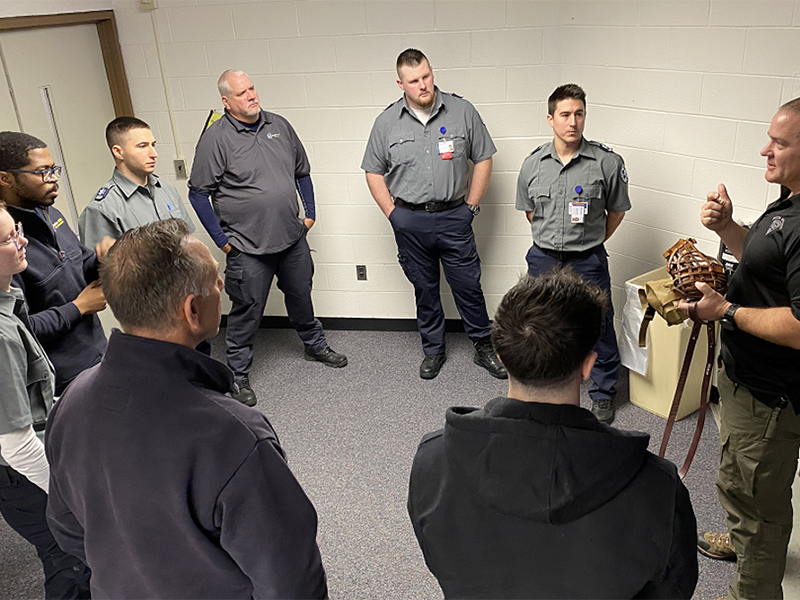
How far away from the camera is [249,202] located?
358 centimetres

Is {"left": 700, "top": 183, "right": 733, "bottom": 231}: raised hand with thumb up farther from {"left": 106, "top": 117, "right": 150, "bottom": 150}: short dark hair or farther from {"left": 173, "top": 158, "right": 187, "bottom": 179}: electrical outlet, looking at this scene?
{"left": 173, "top": 158, "right": 187, "bottom": 179}: electrical outlet

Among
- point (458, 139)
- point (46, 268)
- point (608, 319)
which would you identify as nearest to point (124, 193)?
point (46, 268)

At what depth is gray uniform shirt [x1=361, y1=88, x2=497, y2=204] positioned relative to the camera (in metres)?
3.61

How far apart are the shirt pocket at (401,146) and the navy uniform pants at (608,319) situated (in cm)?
87

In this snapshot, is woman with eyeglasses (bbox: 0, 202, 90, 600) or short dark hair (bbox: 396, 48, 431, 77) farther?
short dark hair (bbox: 396, 48, 431, 77)

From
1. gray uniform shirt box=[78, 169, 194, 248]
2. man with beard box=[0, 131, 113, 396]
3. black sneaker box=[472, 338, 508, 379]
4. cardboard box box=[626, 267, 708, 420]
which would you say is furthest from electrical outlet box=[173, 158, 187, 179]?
cardboard box box=[626, 267, 708, 420]

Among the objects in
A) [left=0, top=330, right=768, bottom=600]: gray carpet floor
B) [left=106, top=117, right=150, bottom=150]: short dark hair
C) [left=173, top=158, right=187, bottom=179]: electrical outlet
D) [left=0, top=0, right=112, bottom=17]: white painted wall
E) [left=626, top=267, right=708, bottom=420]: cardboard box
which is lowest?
[left=0, top=330, right=768, bottom=600]: gray carpet floor

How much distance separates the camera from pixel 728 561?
8.06ft

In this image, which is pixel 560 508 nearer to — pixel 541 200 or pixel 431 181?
pixel 541 200

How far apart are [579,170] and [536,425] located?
2315 mm

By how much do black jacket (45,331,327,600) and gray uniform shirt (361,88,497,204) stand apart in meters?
2.45

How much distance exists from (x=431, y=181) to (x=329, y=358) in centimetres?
127

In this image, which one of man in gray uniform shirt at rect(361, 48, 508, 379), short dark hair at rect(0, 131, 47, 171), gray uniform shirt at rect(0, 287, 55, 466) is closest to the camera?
gray uniform shirt at rect(0, 287, 55, 466)

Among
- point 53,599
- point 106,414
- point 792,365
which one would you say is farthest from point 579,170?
point 53,599
